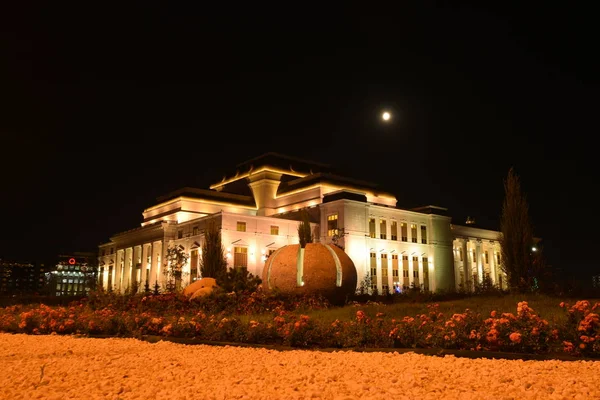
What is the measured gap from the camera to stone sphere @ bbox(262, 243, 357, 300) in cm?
2564

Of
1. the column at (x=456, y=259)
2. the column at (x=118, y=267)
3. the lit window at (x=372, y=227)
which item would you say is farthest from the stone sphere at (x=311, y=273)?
the column at (x=118, y=267)

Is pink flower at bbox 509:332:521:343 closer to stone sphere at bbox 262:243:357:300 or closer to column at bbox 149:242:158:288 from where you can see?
stone sphere at bbox 262:243:357:300

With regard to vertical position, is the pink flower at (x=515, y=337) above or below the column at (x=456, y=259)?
below

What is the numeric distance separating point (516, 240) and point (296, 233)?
51.3 metres

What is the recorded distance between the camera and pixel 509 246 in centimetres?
2570

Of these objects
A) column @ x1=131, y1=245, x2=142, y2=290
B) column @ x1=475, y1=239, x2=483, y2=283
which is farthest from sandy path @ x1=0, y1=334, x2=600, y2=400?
column @ x1=475, y1=239, x2=483, y2=283

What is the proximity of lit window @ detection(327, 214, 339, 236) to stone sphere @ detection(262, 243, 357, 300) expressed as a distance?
1788 inches

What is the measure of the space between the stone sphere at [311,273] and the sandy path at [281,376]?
1273 centimetres

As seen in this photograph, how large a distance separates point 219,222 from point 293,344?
5635cm

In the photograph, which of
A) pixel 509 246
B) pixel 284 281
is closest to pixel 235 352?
pixel 284 281

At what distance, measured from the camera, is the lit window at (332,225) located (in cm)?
7281

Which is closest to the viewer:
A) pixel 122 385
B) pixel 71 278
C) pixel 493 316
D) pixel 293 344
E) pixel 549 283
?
pixel 122 385

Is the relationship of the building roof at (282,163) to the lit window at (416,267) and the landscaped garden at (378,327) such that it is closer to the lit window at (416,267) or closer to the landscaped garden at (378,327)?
the lit window at (416,267)

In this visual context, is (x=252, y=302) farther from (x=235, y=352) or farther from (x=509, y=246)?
(x=509, y=246)
